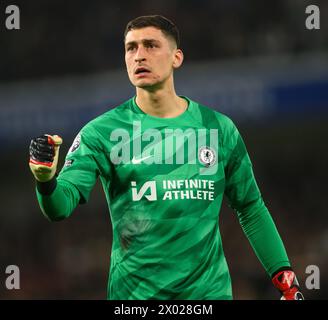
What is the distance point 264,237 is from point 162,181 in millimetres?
919

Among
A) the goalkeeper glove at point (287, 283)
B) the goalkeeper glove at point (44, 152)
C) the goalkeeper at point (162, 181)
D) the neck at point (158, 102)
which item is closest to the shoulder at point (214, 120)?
the goalkeeper at point (162, 181)

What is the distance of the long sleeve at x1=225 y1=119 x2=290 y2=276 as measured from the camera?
6160mm

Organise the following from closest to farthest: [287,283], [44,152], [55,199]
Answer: [44,152] < [55,199] < [287,283]

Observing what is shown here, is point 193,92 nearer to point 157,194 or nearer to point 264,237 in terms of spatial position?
point 264,237

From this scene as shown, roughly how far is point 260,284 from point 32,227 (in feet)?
10.4

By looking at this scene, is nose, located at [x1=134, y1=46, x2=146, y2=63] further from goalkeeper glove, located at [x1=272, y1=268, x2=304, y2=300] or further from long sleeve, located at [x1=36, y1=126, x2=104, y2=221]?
goalkeeper glove, located at [x1=272, y1=268, x2=304, y2=300]

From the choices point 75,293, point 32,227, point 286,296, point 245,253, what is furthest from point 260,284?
point 286,296

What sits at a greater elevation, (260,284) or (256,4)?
(256,4)

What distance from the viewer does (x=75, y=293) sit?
10.6 metres

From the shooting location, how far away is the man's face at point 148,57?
5.94 meters

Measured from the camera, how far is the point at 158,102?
6078 millimetres

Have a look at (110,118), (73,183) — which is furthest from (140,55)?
(73,183)

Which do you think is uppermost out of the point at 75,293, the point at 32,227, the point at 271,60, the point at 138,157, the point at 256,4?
the point at 256,4
